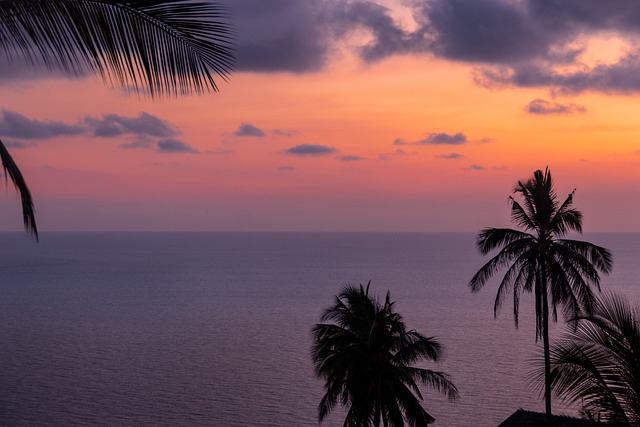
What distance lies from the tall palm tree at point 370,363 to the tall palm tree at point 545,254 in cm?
542

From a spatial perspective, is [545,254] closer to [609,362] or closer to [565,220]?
[565,220]

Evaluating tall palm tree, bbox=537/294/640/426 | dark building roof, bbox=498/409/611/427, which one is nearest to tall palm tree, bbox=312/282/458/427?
dark building roof, bbox=498/409/611/427

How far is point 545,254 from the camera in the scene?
37.7 m

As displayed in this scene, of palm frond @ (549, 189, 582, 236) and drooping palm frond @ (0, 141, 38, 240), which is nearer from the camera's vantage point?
drooping palm frond @ (0, 141, 38, 240)

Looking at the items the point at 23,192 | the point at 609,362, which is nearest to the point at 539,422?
the point at 609,362

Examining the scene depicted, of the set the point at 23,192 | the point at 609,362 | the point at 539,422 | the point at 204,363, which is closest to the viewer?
the point at 23,192

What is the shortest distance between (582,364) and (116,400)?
8158 cm

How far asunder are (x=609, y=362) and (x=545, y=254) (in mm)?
29376

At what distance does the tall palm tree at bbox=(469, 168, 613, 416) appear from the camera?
121ft

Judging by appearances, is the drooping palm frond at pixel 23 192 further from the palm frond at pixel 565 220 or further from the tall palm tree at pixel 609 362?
the palm frond at pixel 565 220

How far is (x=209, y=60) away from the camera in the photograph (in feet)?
18.8

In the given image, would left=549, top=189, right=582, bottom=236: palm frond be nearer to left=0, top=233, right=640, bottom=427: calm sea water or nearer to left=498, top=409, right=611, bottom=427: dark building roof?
left=498, top=409, right=611, bottom=427: dark building roof

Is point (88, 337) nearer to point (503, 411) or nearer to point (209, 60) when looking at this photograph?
point (503, 411)

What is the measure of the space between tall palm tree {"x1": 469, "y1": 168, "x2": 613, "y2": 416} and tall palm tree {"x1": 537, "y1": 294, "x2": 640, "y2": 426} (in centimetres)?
2733
